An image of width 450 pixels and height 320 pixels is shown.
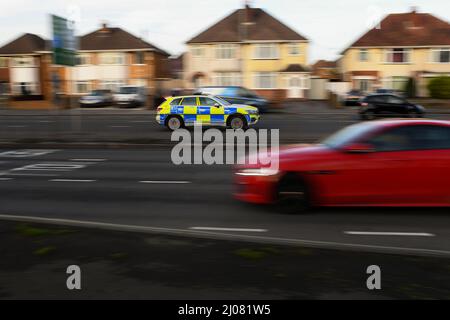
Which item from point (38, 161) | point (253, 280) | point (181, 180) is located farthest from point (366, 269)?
point (38, 161)

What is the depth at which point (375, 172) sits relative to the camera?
23.4 feet

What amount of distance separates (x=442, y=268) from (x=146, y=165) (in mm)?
8995

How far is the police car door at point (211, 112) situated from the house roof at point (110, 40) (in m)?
35.6

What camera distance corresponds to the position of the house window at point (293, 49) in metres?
48.1

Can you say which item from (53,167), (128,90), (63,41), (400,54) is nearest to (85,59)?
(128,90)

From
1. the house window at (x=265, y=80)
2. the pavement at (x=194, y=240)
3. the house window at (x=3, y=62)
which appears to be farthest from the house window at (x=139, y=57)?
the pavement at (x=194, y=240)

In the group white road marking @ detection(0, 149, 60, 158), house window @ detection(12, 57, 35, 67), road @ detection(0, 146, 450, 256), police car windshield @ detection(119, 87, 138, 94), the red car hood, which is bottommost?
road @ detection(0, 146, 450, 256)

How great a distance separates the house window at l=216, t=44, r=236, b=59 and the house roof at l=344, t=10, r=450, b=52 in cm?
1132

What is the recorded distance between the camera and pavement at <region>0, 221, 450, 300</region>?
4.13m

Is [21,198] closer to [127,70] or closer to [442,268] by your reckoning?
[442,268]

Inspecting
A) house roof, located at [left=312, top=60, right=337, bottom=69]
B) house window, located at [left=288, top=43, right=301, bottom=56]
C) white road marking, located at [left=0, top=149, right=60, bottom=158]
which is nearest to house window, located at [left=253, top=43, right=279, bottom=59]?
house window, located at [left=288, top=43, right=301, bottom=56]

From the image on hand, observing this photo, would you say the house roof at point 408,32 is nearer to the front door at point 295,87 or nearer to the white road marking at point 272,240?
the front door at point 295,87

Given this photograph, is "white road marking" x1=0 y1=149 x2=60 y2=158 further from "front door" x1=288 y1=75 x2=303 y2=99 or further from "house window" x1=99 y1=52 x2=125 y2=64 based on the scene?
"house window" x1=99 y1=52 x2=125 y2=64

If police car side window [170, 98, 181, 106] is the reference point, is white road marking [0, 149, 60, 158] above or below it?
below
